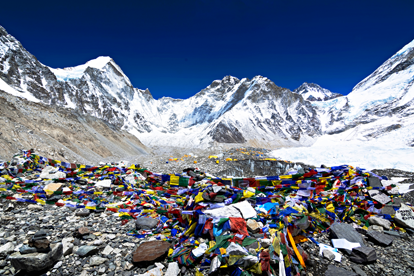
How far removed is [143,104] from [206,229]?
4955 inches

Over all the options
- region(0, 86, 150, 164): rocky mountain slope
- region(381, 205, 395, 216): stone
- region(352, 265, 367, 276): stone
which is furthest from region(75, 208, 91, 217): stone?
region(0, 86, 150, 164): rocky mountain slope

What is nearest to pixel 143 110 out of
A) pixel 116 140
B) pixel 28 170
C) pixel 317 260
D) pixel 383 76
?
pixel 116 140

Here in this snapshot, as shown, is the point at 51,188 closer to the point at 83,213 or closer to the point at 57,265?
the point at 83,213

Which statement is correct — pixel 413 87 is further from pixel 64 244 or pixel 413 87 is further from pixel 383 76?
pixel 64 244

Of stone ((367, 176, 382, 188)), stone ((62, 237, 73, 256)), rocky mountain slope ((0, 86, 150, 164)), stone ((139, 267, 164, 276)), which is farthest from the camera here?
rocky mountain slope ((0, 86, 150, 164))

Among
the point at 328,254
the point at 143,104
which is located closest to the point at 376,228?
the point at 328,254

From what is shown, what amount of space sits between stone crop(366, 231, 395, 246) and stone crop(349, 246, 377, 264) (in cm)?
74

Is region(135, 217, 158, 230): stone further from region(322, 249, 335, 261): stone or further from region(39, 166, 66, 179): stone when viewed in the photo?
region(39, 166, 66, 179): stone

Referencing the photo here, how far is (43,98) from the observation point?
6112 cm

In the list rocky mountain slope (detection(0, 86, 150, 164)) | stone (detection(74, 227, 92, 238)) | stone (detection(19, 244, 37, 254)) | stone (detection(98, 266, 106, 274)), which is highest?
rocky mountain slope (detection(0, 86, 150, 164))

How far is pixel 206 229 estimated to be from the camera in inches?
165

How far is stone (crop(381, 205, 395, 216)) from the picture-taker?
5426 millimetres

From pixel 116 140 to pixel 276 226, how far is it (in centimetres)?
3628

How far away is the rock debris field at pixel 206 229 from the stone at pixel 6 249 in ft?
0.05
